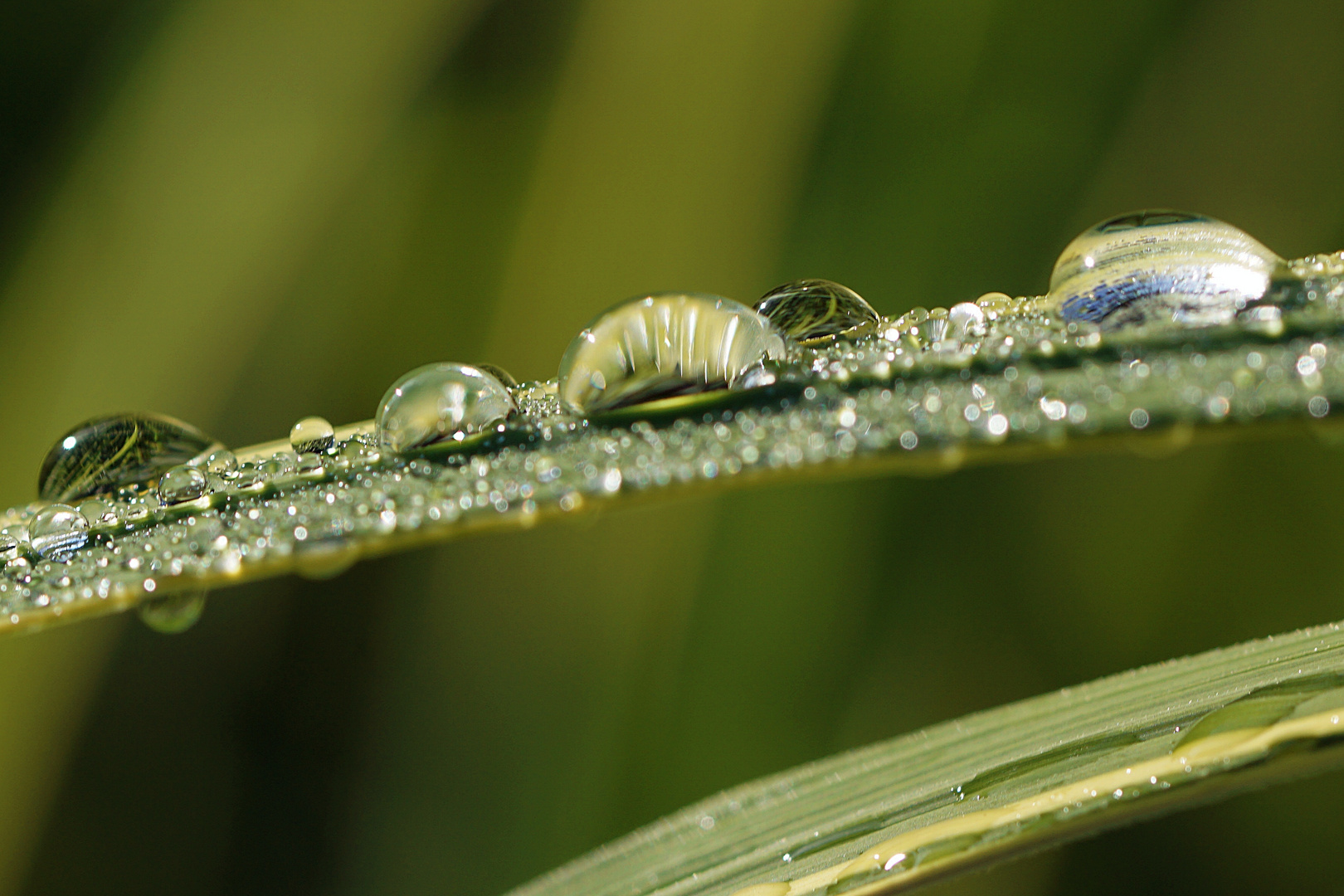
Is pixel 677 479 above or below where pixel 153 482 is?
below

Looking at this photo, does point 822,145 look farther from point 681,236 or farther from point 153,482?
point 153,482

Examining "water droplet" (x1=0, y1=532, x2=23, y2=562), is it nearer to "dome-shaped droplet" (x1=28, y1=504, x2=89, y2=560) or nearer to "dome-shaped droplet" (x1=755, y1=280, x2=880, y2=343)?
"dome-shaped droplet" (x1=28, y1=504, x2=89, y2=560)

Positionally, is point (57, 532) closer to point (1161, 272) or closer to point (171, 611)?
point (171, 611)

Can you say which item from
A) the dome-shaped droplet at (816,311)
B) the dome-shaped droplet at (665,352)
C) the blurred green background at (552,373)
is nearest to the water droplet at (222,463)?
the dome-shaped droplet at (665,352)

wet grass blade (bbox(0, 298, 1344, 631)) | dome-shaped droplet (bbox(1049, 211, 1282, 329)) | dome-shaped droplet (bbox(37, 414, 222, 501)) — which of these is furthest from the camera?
dome-shaped droplet (bbox(37, 414, 222, 501))

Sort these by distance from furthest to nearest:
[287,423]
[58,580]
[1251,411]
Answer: [287,423] < [58,580] < [1251,411]

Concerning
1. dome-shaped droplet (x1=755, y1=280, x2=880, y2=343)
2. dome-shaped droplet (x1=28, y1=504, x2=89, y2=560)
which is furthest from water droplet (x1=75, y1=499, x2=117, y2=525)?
dome-shaped droplet (x1=755, y1=280, x2=880, y2=343)

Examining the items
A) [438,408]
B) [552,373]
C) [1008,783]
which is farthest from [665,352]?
[552,373]

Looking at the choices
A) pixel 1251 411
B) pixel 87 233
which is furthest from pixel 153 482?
pixel 87 233
